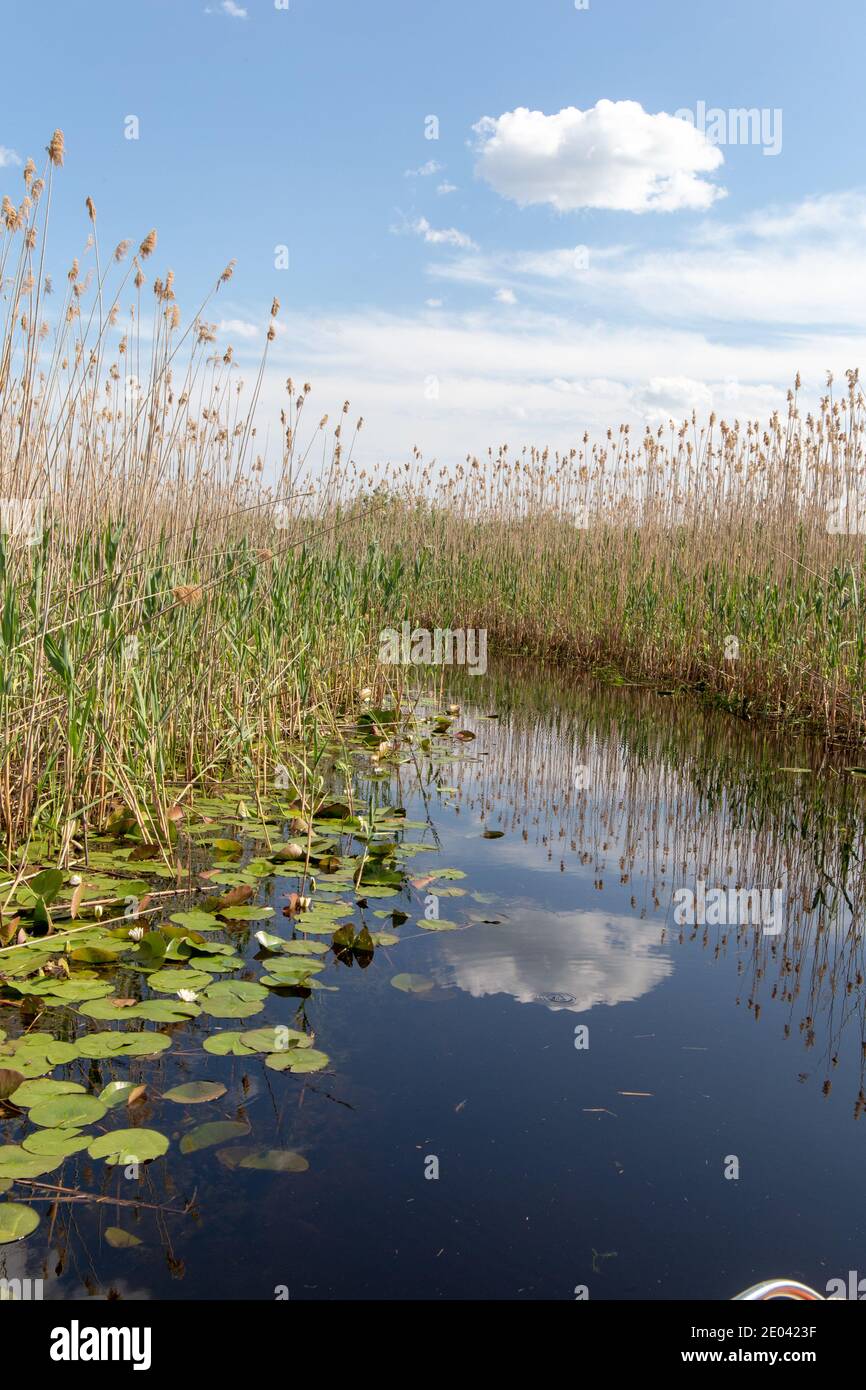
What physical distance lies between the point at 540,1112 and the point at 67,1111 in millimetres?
904

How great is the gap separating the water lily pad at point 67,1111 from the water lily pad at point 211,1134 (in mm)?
181

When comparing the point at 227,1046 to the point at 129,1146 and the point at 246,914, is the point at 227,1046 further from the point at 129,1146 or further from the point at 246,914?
the point at 246,914

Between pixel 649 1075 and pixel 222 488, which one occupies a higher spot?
pixel 222 488

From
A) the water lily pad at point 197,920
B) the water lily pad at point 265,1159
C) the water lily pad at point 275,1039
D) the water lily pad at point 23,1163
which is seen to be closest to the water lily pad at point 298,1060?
the water lily pad at point 275,1039

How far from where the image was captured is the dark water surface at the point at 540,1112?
144 centimetres

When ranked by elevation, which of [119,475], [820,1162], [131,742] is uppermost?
[119,475]

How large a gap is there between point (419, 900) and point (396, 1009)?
78 cm

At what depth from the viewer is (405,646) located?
7.04 m

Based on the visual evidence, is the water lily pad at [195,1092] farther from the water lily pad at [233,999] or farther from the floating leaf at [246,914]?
the floating leaf at [246,914]

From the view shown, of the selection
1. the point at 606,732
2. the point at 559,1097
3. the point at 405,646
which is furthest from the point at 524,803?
the point at 405,646

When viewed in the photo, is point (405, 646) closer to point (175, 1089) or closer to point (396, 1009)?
point (396, 1009)

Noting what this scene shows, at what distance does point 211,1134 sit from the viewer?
171cm

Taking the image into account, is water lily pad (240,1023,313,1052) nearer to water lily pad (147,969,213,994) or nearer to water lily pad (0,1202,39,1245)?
water lily pad (147,969,213,994)
